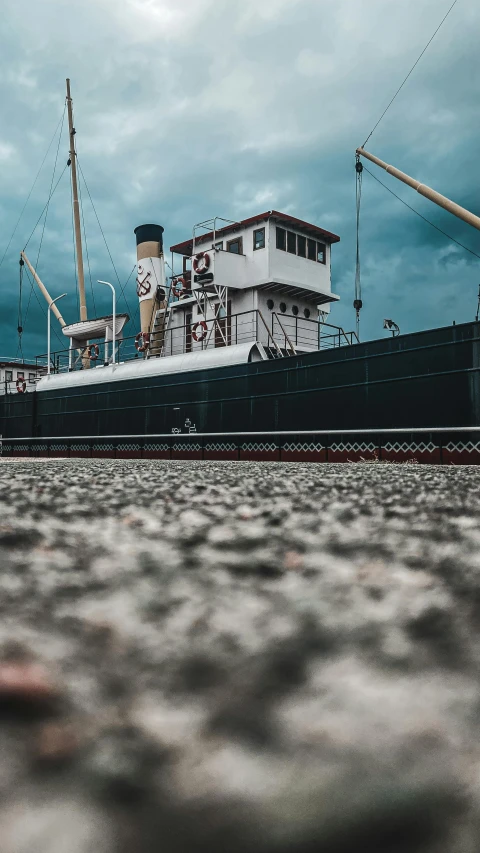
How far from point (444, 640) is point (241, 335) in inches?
561

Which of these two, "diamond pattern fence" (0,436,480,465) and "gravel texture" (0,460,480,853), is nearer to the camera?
"gravel texture" (0,460,480,853)

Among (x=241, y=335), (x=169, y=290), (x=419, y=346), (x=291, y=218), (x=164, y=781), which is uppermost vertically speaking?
(x=291, y=218)

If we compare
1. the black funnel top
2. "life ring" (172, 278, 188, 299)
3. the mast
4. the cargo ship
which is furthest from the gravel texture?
the mast

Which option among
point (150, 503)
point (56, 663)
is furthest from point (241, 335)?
point (56, 663)

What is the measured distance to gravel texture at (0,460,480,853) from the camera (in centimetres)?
26

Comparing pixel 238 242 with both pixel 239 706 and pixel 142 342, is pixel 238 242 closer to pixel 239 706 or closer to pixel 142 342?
pixel 142 342

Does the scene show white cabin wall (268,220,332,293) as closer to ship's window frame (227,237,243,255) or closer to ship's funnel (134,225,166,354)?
ship's window frame (227,237,243,255)

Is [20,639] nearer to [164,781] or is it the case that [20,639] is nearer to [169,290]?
[164,781]

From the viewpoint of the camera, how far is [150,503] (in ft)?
4.15

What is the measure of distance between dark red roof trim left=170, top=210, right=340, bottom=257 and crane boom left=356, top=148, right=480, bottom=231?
2.28m

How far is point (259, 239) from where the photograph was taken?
15.1m

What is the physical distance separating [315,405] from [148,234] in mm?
9075

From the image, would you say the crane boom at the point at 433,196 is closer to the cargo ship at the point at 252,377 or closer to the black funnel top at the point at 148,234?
the cargo ship at the point at 252,377

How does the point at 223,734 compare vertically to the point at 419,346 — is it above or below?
below
